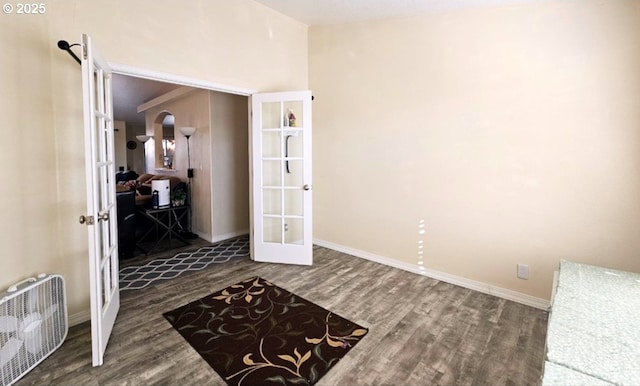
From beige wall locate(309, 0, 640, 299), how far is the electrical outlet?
0.15ft

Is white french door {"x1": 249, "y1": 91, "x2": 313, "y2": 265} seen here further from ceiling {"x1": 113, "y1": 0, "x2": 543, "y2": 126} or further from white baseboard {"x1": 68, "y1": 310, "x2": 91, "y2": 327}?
white baseboard {"x1": 68, "y1": 310, "x2": 91, "y2": 327}

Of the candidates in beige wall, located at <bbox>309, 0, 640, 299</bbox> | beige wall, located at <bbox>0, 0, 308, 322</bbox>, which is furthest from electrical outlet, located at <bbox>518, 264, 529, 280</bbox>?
beige wall, located at <bbox>0, 0, 308, 322</bbox>

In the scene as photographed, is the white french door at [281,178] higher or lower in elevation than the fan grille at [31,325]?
higher

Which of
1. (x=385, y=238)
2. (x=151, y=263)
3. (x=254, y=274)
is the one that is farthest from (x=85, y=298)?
(x=385, y=238)

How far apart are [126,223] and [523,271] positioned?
4.43 m

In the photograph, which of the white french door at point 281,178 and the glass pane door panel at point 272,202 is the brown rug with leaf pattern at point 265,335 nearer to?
the white french door at point 281,178

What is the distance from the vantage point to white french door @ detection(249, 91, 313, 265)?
3428mm

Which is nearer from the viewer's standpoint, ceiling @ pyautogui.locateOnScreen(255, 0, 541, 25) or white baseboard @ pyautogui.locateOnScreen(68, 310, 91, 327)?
white baseboard @ pyautogui.locateOnScreen(68, 310, 91, 327)

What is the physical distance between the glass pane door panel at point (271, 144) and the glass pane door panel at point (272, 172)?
104 mm

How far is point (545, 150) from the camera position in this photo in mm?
2512

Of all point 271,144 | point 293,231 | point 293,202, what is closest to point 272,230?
point 293,231

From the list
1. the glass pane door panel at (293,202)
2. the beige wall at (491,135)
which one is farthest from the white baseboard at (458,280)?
the glass pane door panel at (293,202)

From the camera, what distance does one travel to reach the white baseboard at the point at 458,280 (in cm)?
262

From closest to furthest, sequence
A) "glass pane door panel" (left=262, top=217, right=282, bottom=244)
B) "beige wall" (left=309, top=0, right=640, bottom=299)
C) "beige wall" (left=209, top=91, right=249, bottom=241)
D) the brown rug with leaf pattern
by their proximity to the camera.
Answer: the brown rug with leaf pattern, "beige wall" (left=309, top=0, right=640, bottom=299), "glass pane door panel" (left=262, top=217, right=282, bottom=244), "beige wall" (left=209, top=91, right=249, bottom=241)
